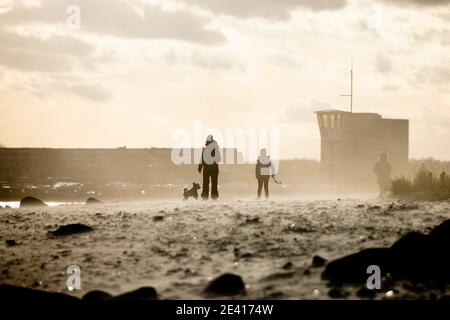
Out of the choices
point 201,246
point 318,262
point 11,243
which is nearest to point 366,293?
point 318,262

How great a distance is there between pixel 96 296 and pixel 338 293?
276 cm

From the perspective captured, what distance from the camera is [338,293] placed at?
719 cm

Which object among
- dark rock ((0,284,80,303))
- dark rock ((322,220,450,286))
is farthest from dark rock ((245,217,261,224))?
dark rock ((0,284,80,303))

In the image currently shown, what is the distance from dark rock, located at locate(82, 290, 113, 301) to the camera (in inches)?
288

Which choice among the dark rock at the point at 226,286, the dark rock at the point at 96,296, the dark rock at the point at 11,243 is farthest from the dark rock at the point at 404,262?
the dark rock at the point at 11,243

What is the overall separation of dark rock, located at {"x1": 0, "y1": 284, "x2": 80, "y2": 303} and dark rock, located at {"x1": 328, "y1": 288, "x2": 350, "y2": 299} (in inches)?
113

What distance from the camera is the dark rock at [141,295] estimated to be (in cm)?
705

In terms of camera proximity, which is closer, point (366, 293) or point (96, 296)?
point (366, 293)

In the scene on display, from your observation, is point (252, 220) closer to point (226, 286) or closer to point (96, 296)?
point (226, 286)

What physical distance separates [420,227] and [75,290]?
622cm

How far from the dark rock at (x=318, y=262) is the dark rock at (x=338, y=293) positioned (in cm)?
100

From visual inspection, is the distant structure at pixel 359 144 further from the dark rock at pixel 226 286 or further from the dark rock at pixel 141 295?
the dark rock at pixel 141 295
